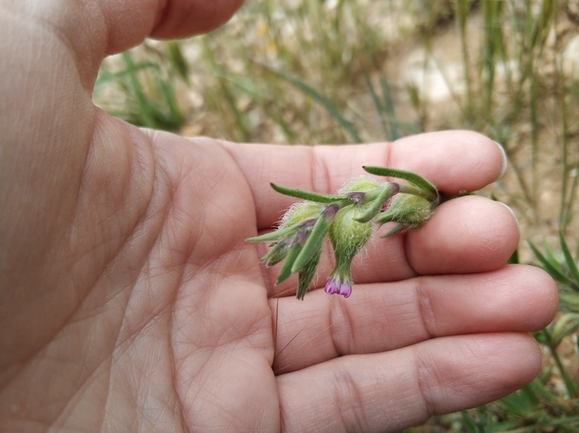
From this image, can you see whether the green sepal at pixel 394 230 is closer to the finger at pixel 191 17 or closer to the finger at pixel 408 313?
the finger at pixel 408 313

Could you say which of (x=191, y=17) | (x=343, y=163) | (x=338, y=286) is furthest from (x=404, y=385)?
(x=191, y=17)

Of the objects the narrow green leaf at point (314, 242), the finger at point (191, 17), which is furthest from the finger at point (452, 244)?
the finger at point (191, 17)

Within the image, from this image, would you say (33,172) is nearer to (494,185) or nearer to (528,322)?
(528,322)

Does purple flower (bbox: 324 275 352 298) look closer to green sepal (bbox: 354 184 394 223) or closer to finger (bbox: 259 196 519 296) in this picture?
green sepal (bbox: 354 184 394 223)

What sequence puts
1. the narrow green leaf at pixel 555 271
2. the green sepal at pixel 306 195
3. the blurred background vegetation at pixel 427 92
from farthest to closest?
the blurred background vegetation at pixel 427 92, the narrow green leaf at pixel 555 271, the green sepal at pixel 306 195

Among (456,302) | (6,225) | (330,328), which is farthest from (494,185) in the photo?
(6,225)

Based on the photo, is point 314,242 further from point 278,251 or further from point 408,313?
point 408,313
